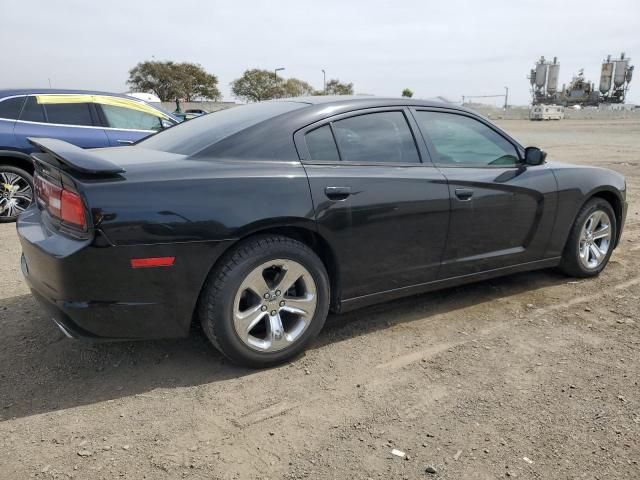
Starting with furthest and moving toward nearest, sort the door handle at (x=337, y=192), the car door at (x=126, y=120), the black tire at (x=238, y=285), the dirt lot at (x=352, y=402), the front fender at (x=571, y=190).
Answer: the car door at (x=126, y=120)
the front fender at (x=571, y=190)
the door handle at (x=337, y=192)
the black tire at (x=238, y=285)
the dirt lot at (x=352, y=402)

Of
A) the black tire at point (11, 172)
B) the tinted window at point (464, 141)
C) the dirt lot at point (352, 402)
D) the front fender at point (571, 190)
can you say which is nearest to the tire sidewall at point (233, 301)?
the dirt lot at point (352, 402)

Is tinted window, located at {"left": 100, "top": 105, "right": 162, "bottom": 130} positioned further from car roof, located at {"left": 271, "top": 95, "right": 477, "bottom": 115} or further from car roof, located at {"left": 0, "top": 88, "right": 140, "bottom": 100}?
car roof, located at {"left": 271, "top": 95, "right": 477, "bottom": 115}

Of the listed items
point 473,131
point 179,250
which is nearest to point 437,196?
point 473,131

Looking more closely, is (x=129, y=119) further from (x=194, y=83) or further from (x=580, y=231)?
(x=194, y=83)

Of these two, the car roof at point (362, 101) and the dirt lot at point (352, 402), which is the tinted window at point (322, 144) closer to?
the car roof at point (362, 101)

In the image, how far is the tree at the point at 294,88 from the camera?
71.1 m

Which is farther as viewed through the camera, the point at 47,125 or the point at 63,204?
the point at 47,125

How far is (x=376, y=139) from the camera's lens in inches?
132

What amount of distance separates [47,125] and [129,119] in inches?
42.8

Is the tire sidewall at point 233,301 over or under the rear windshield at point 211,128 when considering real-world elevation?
under

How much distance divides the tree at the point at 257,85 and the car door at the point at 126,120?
64309 millimetres

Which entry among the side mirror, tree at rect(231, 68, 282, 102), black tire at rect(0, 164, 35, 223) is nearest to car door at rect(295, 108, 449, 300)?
the side mirror

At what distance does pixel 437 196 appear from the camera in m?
3.40

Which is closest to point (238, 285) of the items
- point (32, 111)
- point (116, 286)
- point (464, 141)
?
point (116, 286)
